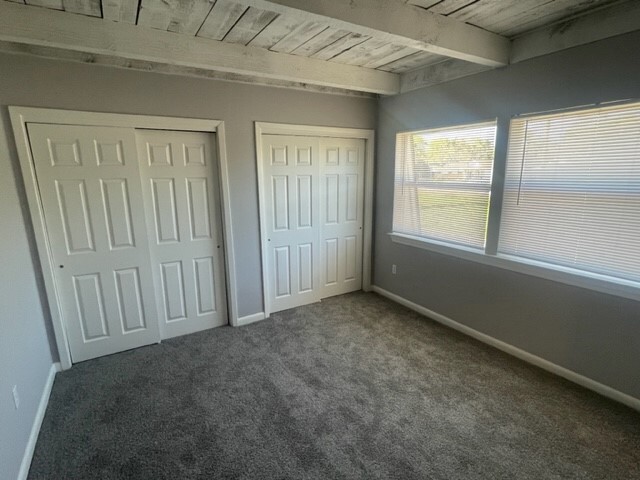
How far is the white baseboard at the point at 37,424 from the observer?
1.70 m

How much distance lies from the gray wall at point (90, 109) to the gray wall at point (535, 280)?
1.23 metres

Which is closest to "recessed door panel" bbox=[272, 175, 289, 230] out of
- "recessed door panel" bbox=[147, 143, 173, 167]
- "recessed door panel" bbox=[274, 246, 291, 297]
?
"recessed door panel" bbox=[274, 246, 291, 297]

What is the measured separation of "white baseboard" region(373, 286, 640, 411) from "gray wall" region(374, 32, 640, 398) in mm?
41

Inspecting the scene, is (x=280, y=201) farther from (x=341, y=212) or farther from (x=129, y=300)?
(x=129, y=300)

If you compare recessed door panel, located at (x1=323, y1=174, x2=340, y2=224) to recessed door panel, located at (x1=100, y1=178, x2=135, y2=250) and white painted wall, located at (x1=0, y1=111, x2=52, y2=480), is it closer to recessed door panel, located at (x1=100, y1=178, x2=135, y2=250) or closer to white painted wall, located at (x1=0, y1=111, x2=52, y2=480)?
recessed door panel, located at (x1=100, y1=178, x2=135, y2=250)

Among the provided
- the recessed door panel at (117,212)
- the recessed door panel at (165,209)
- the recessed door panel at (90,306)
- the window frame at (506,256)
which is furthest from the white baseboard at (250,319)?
the window frame at (506,256)

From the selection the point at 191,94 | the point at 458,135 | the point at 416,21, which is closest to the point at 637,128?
the point at 458,135

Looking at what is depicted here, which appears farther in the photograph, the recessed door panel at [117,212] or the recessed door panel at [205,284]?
the recessed door panel at [205,284]

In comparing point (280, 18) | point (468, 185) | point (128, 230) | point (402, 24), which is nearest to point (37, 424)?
point (128, 230)

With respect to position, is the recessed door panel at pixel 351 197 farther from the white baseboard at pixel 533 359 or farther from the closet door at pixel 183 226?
the closet door at pixel 183 226

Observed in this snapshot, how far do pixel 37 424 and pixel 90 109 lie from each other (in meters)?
2.24

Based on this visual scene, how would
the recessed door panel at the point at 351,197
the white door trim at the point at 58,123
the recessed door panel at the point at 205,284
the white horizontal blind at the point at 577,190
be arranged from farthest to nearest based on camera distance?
the recessed door panel at the point at 351,197 < the recessed door panel at the point at 205,284 < the white door trim at the point at 58,123 < the white horizontal blind at the point at 577,190

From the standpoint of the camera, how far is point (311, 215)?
3.73 meters

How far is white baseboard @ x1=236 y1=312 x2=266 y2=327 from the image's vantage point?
3373mm
